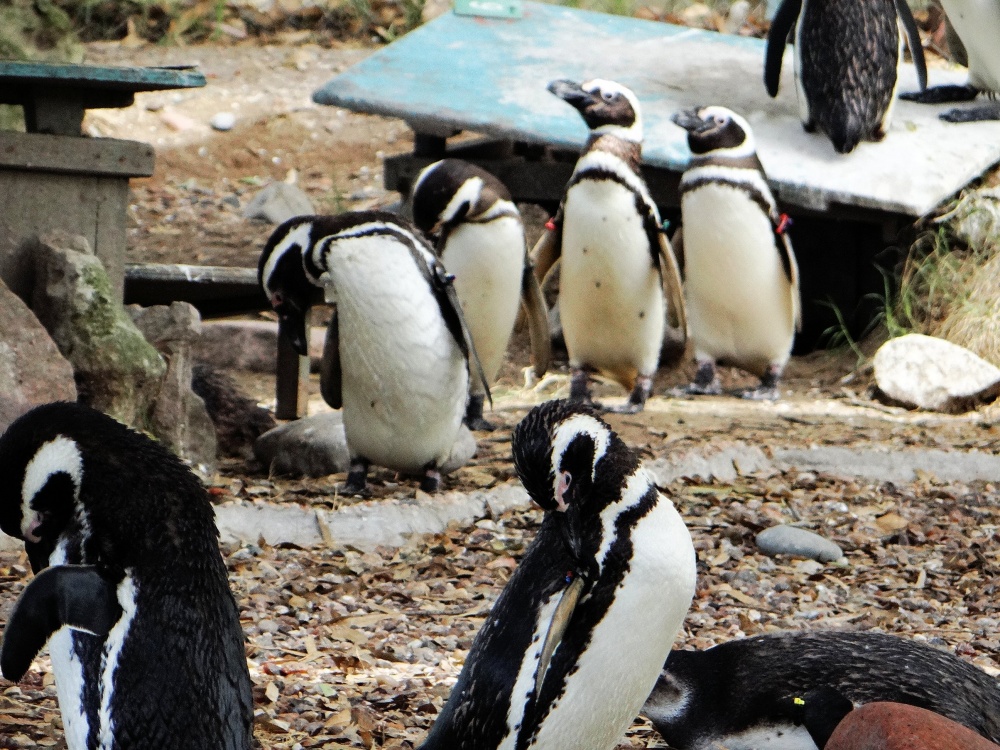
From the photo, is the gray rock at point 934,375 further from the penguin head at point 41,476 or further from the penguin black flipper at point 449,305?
the penguin head at point 41,476

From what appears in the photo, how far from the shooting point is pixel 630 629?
230 cm

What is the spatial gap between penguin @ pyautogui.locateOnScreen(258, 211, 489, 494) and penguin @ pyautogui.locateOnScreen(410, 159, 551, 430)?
93 centimetres

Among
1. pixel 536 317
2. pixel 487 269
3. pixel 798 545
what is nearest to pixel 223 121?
pixel 536 317

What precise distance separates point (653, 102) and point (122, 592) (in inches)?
253

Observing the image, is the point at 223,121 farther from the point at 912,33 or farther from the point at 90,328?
the point at 90,328

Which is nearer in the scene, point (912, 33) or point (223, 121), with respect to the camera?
point (912, 33)

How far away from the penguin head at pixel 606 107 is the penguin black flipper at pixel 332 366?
205 centimetres

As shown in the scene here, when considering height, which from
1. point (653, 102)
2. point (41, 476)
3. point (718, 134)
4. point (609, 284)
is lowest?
point (609, 284)

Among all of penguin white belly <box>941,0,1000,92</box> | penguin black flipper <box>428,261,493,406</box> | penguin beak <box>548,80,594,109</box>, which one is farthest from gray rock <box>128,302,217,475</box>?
penguin white belly <box>941,0,1000,92</box>

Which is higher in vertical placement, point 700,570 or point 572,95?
point 572,95

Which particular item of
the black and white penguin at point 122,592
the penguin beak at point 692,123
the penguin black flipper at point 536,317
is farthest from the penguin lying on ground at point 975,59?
the black and white penguin at point 122,592

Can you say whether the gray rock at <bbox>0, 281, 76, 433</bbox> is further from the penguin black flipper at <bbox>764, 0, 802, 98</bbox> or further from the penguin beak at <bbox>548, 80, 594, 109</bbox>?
the penguin black flipper at <bbox>764, 0, 802, 98</bbox>

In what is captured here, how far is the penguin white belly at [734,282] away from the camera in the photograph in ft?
21.0

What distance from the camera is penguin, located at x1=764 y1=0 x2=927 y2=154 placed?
7477 millimetres
